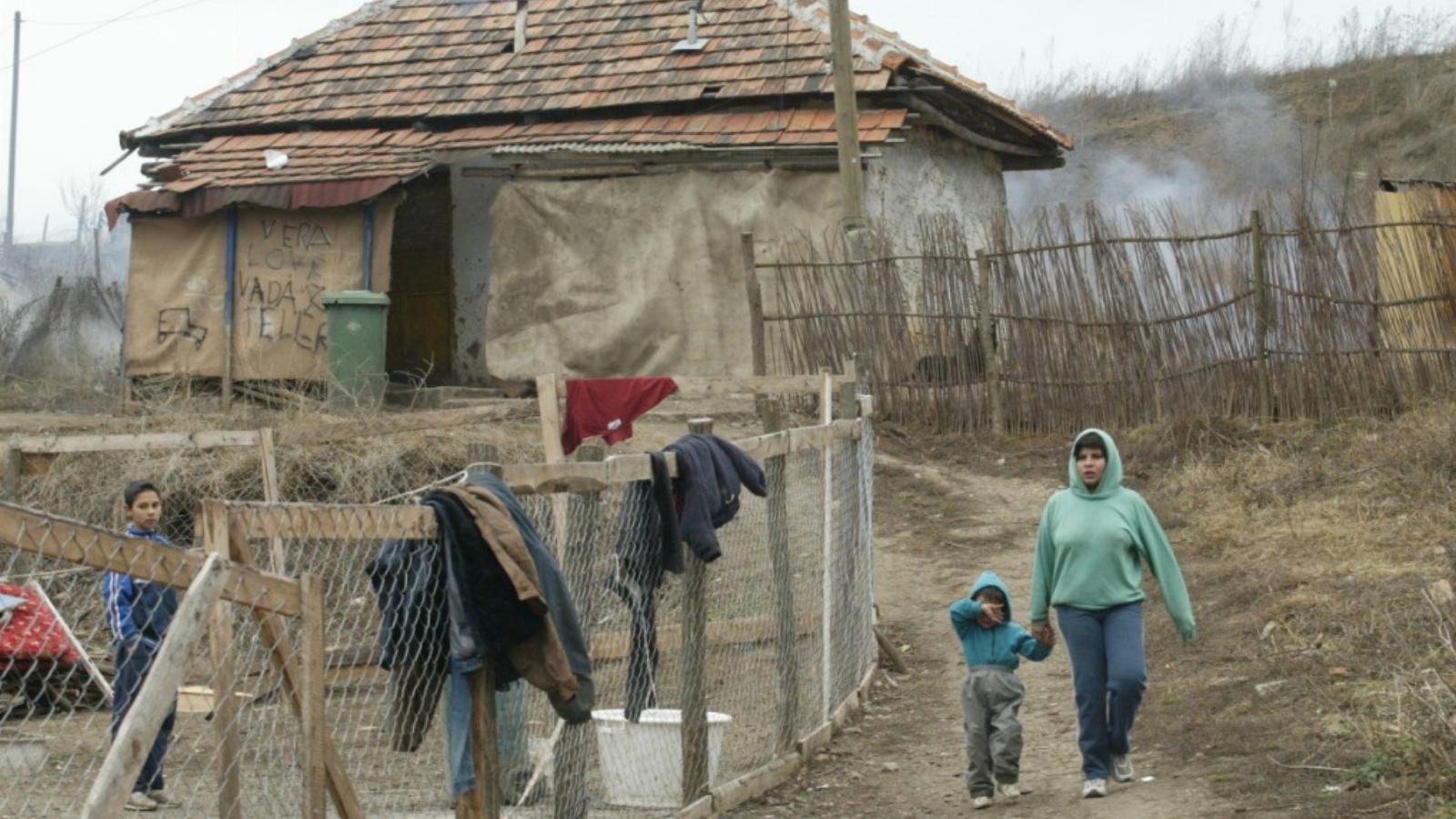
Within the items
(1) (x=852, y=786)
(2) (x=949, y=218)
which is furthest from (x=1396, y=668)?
(2) (x=949, y=218)

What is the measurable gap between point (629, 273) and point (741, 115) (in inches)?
75.9

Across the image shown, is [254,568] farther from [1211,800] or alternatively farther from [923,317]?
[923,317]

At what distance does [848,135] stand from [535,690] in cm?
1067

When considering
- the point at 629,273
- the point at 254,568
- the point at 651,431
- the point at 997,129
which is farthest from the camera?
the point at 997,129

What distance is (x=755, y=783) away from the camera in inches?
304

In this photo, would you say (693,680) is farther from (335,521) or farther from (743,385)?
(743,385)

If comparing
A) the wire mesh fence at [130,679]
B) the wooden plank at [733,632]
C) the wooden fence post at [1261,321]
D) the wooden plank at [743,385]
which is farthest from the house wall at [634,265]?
the wooden plank at [733,632]

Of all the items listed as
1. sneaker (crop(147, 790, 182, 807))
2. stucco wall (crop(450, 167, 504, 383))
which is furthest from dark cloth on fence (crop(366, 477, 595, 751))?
stucco wall (crop(450, 167, 504, 383))

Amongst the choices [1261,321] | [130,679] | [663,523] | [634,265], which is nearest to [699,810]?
[663,523]

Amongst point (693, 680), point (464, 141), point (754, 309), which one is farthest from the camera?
point (464, 141)

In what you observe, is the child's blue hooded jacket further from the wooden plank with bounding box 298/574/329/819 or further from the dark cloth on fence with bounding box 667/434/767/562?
the wooden plank with bounding box 298/574/329/819

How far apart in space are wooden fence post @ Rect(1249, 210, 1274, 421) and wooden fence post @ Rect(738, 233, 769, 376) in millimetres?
4314

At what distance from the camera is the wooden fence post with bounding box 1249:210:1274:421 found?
576 inches

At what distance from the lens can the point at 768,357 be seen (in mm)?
16984
